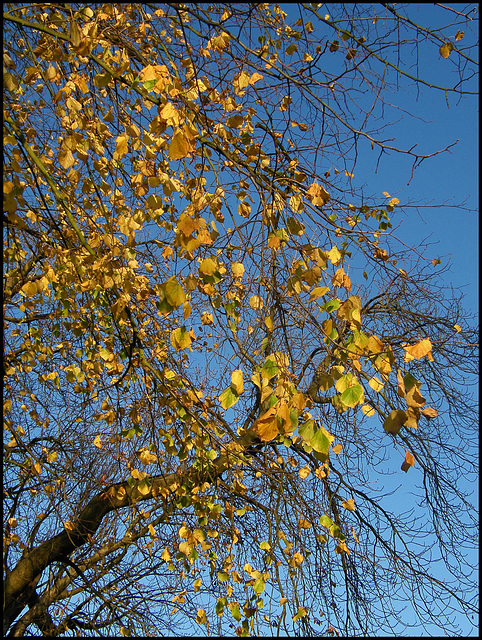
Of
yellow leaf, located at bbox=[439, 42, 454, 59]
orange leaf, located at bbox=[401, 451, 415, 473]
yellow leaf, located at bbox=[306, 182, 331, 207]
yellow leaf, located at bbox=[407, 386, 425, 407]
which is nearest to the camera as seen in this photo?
yellow leaf, located at bbox=[407, 386, 425, 407]

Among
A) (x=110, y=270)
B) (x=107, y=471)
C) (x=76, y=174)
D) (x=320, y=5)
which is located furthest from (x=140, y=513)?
(x=320, y=5)

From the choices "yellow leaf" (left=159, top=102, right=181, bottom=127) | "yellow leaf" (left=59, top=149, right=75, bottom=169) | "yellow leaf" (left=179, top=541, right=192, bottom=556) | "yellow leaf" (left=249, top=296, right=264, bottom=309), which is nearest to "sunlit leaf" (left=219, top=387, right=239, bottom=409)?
"yellow leaf" (left=249, top=296, right=264, bottom=309)

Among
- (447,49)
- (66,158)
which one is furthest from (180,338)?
(447,49)

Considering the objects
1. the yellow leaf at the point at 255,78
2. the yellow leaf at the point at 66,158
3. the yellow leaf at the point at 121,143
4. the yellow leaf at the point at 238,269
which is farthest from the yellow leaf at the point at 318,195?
the yellow leaf at the point at 66,158

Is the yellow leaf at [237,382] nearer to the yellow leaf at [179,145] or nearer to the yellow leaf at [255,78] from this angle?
the yellow leaf at [179,145]

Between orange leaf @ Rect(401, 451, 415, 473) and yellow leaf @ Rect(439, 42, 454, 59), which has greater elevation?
yellow leaf @ Rect(439, 42, 454, 59)

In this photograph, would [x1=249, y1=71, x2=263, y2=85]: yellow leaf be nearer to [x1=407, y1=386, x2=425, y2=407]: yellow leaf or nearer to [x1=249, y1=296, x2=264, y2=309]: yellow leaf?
[x1=249, y1=296, x2=264, y2=309]: yellow leaf

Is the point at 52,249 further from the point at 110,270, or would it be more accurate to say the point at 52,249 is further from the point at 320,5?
the point at 320,5

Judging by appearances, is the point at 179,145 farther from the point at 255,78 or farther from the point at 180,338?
the point at 255,78

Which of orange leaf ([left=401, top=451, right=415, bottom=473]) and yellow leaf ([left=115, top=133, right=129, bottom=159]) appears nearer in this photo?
orange leaf ([left=401, top=451, right=415, bottom=473])

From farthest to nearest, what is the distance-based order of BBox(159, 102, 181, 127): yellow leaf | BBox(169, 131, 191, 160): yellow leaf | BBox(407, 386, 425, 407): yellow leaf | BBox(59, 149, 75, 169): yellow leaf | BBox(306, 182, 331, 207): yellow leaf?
BBox(59, 149, 75, 169): yellow leaf
BBox(306, 182, 331, 207): yellow leaf
BBox(159, 102, 181, 127): yellow leaf
BBox(169, 131, 191, 160): yellow leaf
BBox(407, 386, 425, 407): yellow leaf

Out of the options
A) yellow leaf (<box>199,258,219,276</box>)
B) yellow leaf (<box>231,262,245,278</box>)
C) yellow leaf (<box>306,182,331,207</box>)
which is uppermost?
yellow leaf (<box>306,182,331,207</box>)

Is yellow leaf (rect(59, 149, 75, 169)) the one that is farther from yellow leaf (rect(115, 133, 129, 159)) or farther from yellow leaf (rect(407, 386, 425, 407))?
yellow leaf (rect(407, 386, 425, 407))

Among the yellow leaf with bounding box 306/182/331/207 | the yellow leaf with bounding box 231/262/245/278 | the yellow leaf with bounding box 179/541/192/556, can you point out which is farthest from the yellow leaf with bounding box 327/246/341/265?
the yellow leaf with bounding box 179/541/192/556
